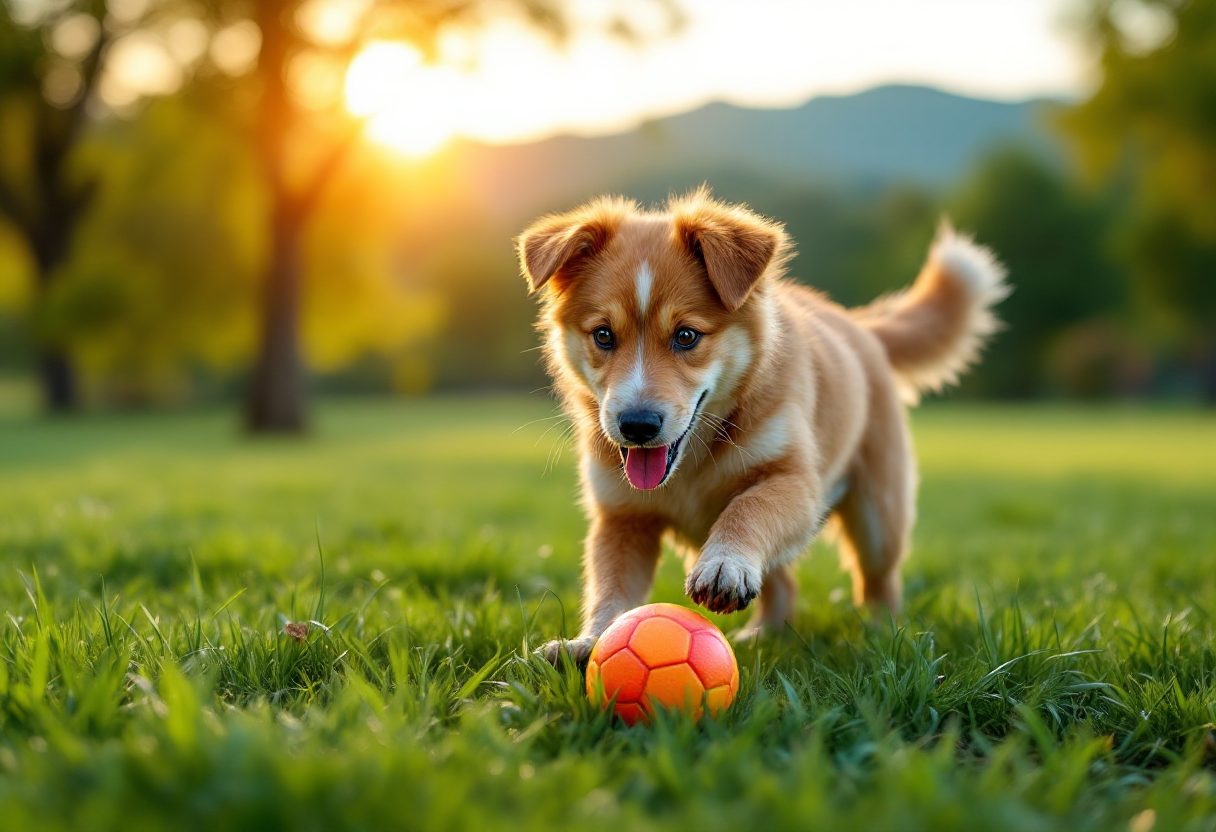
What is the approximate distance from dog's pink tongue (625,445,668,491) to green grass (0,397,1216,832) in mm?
485

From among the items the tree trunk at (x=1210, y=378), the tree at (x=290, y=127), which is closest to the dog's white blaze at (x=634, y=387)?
the tree at (x=290, y=127)

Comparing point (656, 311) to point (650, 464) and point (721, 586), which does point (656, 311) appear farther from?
point (721, 586)

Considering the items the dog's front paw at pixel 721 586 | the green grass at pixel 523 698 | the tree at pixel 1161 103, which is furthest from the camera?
the tree at pixel 1161 103

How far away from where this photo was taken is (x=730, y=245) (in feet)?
11.5

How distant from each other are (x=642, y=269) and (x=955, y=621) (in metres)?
1.77

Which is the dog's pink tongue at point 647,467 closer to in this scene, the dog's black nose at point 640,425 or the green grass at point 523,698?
the dog's black nose at point 640,425

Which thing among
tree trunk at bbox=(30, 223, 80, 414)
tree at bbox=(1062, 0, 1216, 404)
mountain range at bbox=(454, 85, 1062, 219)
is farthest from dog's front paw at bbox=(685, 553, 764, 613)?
mountain range at bbox=(454, 85, 1062, 219)

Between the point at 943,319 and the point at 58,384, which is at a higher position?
the point at 943,319

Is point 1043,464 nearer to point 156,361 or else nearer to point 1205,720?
point 1205,720

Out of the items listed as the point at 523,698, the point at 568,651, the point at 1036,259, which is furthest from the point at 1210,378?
the point at 523,698

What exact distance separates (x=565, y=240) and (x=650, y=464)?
0.92m

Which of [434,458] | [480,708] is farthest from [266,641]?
[434,458]

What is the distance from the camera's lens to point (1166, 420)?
29.5 metres

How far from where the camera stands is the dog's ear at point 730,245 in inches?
136
